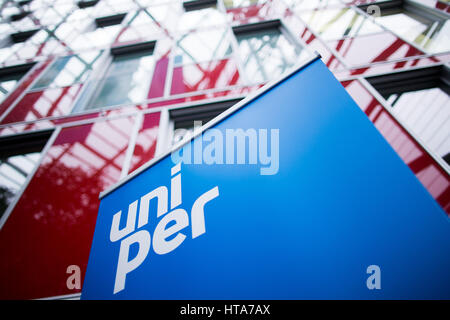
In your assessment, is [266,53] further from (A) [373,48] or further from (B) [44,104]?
(B) [44,104]

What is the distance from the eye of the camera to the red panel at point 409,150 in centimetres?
199

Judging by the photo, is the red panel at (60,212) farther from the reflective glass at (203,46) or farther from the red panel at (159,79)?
the reflective glass at (203,46)

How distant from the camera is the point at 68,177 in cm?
284

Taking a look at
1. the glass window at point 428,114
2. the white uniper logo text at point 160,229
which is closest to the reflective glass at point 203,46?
the glass window at point 428,114

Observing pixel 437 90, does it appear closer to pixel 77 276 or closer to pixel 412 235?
pixel 412 235

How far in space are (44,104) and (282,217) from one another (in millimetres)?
5091

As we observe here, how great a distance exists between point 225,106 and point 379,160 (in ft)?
9.39

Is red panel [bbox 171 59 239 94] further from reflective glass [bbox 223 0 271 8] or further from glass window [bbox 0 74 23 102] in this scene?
glass window [bbox 0 74 23 102]

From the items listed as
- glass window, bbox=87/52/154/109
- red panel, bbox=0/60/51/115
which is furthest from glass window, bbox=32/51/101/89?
glass window, bbox=87/52/154/109

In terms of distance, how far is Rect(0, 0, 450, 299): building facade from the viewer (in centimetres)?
231

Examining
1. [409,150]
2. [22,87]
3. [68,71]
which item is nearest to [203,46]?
[68,71]

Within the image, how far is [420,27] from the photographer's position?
155 inches
